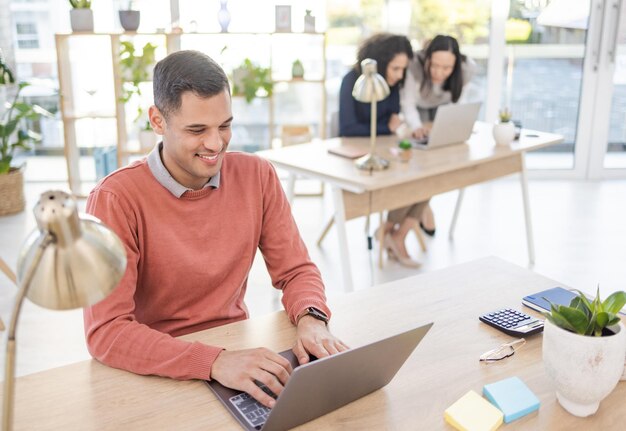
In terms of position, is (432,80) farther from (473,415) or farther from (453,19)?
(473,415)

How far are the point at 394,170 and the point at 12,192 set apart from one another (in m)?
2.59

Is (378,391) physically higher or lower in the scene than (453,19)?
lower

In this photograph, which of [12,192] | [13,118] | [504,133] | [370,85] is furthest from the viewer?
[12,192]

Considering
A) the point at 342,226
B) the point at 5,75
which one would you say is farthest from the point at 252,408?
the point at 5,75

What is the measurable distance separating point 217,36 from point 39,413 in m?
3.63

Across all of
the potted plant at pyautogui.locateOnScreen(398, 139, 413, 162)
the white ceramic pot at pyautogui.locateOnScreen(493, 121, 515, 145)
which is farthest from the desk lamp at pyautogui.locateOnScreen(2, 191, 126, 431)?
the white ceramic pot at pyautogui.locateOnScreen(493, 121, 515, 145)

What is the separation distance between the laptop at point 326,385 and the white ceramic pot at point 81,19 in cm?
358

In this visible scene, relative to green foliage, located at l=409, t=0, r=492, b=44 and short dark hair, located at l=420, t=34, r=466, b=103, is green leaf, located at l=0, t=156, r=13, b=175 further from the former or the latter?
green foliage, located at l=409, t=0, r=492, b=44

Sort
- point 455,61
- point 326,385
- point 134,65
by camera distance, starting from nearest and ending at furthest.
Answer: point 326,385
point 455,61
point 134,65

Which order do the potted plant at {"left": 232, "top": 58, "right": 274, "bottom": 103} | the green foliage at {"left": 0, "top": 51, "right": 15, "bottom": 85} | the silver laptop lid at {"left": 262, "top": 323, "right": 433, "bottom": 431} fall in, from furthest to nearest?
1. the potted plant at {"left": 232, "top": 58, "right": 274, "bottom": 103}
2. the green foliage at {"left": 0, "top": 51, "right": 15, "bottom": 85}
3. the silver laptop lid at {"left": 262, "top": 323, "right": 433, "bottom": 431}

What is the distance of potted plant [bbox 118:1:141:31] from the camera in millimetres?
4270

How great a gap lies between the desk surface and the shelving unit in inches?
54.2

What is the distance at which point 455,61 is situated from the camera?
3576 mm

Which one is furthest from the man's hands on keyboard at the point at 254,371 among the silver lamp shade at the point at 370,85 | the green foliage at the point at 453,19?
the green foliage at the point at 453,19
